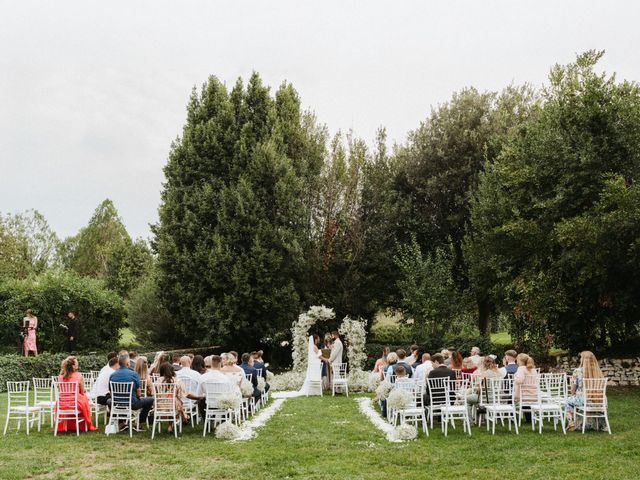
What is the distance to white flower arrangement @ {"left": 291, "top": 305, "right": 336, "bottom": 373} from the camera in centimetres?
2262

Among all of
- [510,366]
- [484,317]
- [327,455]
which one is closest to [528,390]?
[510,366]

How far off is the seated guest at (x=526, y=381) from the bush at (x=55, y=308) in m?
19.3

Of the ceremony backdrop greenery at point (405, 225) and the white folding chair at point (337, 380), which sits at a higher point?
the ceremony backdrop greenery at point (405, 225)

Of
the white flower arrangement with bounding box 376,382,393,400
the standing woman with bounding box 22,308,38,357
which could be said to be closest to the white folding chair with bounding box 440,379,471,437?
the white flower arrangement with bounding box 376,382,393,400

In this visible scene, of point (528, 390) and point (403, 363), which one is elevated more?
point (403, 363)

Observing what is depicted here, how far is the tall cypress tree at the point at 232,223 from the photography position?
25.6 metres

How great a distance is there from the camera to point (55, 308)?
84.0ft

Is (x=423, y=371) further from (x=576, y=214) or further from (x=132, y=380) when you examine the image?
(x=576, y=214)

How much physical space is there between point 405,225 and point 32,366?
1696cm

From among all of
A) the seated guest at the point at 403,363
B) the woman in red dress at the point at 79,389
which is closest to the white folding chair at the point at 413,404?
the seated guest at the point at 403,363

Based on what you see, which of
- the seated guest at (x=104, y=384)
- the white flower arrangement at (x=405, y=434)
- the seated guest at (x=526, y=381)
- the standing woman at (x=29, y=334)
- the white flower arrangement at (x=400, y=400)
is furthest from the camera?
the standing woman at (x=29, y=334)

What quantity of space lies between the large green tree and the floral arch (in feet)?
17.5

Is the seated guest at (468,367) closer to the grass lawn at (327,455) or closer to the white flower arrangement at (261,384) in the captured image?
the grass lawn at (327,455)

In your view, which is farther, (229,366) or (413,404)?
(229,366)
